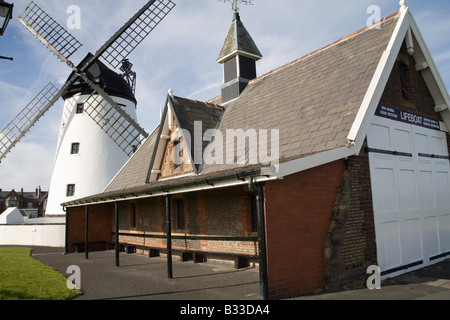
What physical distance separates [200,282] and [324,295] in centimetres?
318

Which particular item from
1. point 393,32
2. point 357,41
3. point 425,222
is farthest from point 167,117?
point 425,222

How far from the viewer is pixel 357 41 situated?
10.8 metres

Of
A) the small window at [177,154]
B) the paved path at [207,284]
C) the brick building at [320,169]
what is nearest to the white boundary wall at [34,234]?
the brick building at [320,169]

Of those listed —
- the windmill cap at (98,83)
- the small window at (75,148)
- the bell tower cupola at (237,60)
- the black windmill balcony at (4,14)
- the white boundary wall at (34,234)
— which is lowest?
the white boundary wall at (34,234)

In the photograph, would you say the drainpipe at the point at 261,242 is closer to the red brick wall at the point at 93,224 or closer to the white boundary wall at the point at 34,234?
the red brick wall at the point at 93,224

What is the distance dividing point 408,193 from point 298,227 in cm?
420

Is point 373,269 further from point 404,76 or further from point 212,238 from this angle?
point 404,76

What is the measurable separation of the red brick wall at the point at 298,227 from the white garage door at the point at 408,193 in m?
1.64

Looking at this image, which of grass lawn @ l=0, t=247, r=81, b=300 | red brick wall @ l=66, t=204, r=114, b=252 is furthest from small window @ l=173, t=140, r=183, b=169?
red brick wall @ l=66, t=204, r=114, b=252

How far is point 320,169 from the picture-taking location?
25.0 ft

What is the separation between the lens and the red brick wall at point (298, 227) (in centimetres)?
664

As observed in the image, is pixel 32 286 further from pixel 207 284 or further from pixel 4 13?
pixel 4 13

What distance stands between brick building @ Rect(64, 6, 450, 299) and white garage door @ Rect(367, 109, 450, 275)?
49 millimetres

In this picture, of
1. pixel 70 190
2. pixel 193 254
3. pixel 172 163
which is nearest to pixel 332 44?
pixel 172 163
